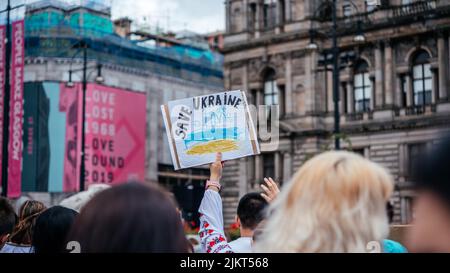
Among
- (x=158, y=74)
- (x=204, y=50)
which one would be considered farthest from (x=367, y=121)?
(x=204, y=50)

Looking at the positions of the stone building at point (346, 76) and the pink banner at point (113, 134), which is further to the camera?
the pink banner at point (113, 134)

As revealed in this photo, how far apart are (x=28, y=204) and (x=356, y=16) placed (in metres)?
35.4

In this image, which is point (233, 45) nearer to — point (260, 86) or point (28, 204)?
point (260, 86)

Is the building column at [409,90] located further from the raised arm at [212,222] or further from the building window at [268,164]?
the raised arm at [212,222]

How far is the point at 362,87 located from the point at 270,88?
5.04m

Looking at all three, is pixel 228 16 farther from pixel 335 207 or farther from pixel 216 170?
pixel 335 207

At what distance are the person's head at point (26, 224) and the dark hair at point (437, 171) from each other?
3674 mm

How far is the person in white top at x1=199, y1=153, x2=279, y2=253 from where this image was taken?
517 cm

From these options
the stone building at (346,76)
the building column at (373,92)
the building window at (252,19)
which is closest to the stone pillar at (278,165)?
the stone building at (346,76)

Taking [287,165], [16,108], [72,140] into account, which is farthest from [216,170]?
[72,140]

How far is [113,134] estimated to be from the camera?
169 feet

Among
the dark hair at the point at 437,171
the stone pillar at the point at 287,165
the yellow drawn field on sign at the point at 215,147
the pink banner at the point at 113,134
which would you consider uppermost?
the pink banner at the point at 113,134

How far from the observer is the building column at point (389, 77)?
129ft

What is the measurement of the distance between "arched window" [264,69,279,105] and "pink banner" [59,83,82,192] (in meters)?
12.2
